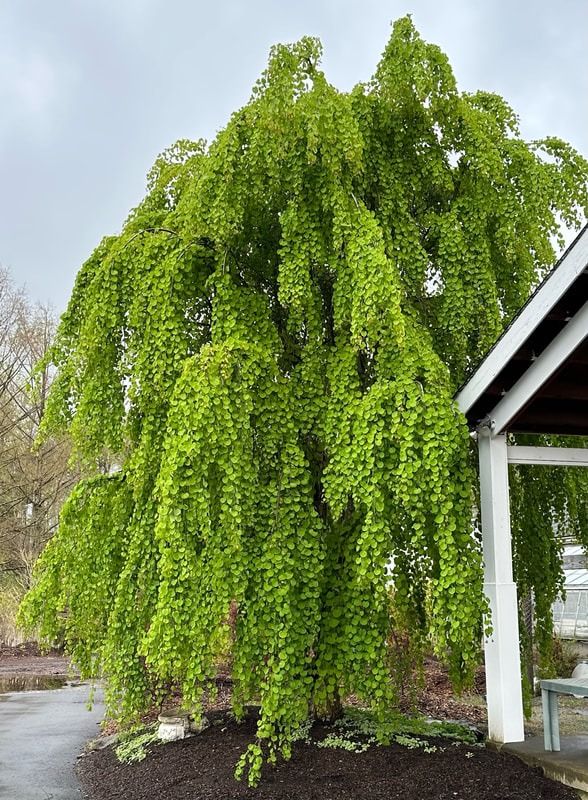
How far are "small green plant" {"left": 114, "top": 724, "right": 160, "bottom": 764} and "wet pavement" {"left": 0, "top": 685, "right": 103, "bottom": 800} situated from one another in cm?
40

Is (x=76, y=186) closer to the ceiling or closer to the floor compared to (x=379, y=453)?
closer to the ceiling

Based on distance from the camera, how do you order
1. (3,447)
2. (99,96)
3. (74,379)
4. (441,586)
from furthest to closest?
(3,447), (99,96), (74,379), (441,586)

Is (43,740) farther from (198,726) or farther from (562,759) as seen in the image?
(562,759)

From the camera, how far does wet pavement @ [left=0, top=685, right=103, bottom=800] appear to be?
5.40 m

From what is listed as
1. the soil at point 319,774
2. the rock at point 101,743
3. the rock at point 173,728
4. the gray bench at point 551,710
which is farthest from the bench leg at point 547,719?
the rock at point 101,743

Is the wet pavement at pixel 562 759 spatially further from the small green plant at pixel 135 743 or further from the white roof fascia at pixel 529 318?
the small green plant at pixel 135 743

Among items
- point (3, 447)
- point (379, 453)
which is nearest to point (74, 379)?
point (379, 453)

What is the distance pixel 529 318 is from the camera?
14.4 ft

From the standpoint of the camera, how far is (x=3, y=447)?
1886cm

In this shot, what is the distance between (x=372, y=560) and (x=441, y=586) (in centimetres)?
45

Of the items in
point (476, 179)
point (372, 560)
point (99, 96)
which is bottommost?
point (372, 560)

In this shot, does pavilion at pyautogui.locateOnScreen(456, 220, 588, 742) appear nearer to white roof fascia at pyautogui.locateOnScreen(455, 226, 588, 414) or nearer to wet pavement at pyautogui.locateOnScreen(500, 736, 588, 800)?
white roof fascia at pyautogui.locateOnScreen(455, 226, 588, 414)

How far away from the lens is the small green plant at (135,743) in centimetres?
572

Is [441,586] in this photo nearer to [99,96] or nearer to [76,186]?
[99,96]
